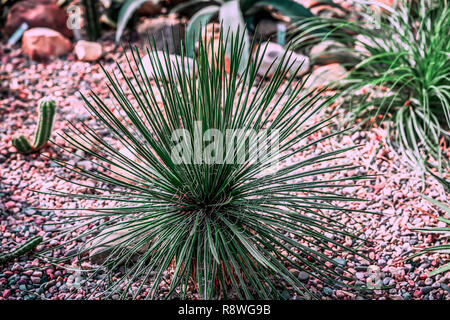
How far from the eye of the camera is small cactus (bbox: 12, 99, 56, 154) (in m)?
2.63

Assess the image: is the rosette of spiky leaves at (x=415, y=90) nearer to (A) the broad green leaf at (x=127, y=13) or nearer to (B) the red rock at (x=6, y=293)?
(A) the broad green leaf at (x=127, y=13)

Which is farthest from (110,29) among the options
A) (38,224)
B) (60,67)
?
(38,224)

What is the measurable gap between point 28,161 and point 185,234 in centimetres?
145

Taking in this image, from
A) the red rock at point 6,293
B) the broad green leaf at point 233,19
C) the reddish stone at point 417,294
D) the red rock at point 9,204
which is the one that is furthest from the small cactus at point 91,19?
the reddish stone at point 417,294

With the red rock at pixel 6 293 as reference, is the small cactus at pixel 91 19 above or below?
above

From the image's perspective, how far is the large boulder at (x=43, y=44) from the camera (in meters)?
3.66

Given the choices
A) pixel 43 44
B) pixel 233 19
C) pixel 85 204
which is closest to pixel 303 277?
pixel 85 204

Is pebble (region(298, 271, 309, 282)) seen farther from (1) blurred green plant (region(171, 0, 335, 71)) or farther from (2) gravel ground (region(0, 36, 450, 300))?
(1) blurred green plant (region(171, 0, 335, 71))

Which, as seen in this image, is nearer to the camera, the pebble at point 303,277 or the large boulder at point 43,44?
the pebble at point 303,277

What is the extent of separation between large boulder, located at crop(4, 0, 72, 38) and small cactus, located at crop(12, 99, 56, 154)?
5.10ft

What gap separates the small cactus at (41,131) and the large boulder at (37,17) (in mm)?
1555

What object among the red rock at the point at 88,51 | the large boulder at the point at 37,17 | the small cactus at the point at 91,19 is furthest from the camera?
the large boulder at the point at 37,17

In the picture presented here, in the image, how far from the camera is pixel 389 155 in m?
2.69

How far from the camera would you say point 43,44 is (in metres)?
3.67
